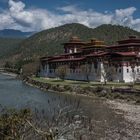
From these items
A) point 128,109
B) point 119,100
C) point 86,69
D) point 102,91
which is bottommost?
point 128,109

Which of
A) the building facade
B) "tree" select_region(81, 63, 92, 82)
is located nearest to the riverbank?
"tree" select_region(81, 63, 92, 82)

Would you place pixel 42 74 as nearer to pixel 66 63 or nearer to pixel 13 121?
pixel 66 63

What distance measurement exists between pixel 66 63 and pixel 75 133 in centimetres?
9062

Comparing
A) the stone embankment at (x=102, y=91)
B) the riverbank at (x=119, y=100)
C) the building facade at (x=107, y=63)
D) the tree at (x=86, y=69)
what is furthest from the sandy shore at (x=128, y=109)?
the tree at (x=86, y=69)

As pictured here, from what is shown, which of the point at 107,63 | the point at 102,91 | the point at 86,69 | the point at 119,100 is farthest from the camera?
the point at 86,69

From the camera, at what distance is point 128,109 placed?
184 feet

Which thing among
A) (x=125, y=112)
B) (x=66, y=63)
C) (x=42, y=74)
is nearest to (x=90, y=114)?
(x=125, y=112)

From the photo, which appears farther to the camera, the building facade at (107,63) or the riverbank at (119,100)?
the building facade at (107,63)

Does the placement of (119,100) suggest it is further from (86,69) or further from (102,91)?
(86,69)

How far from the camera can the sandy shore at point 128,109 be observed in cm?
4750

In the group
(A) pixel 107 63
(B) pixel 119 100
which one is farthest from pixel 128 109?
(A) pixel 107 63

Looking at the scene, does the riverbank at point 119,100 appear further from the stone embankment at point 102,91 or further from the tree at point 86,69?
the tree at point 86,69

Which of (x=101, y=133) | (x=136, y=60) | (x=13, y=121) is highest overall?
(x=136, y=60)

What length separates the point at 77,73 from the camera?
376ft
